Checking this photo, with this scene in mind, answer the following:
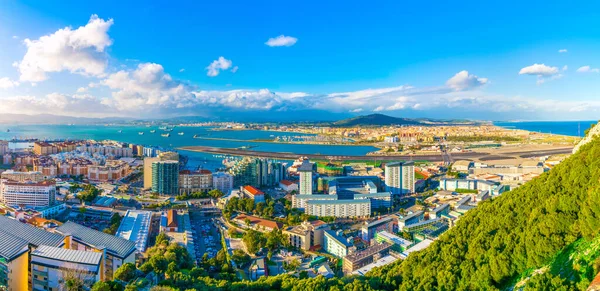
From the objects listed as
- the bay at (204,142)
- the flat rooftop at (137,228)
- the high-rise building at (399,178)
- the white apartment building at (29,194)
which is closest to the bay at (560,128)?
the bay at (204,142)

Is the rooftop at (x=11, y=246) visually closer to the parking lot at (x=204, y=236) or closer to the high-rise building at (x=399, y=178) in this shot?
the parking lot at (x=204, y=236)

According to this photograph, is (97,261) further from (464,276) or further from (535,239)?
(535,239)

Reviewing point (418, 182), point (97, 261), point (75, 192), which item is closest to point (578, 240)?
point (97, 261)

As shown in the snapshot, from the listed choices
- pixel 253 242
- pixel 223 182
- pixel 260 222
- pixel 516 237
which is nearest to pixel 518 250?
pixel 516 237

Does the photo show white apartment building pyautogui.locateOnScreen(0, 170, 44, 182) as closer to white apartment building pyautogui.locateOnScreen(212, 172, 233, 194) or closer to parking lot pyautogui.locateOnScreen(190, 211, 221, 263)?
white apartment building pyautogui.locateOnScreen(212, 172, 233, 194)

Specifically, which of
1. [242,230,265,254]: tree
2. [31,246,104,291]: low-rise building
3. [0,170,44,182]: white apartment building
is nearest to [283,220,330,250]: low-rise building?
[242,230,265,254]: tree

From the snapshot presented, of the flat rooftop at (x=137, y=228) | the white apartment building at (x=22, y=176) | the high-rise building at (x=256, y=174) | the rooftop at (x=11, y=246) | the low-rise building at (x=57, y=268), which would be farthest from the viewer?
the high-rise building at (x=256, y=174)

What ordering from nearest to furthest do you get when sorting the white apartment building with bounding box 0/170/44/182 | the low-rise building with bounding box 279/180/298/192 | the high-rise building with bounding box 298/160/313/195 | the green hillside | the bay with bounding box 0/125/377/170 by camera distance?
the green hillside, the high-rise building with bounding box 298/160/313/195, the white apartment building with bounding box 0/170/44/182, the low-rise building with bounding box 279/180/298/192, the bay with bounding box 0/125/377/170

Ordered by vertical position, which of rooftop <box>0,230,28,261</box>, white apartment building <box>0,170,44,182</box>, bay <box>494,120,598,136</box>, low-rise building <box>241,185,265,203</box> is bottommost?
low-rise building <box>241,185,265,203</box>
